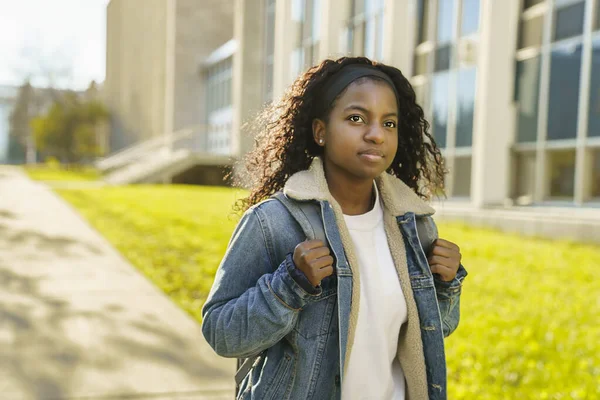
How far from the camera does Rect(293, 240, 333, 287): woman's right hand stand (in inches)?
65.7

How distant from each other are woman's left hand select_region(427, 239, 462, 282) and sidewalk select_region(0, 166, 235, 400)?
256cm

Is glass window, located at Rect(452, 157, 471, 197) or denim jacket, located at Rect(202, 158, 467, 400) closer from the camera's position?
denim jacket, located at Rect(202, 158, 467, 400)

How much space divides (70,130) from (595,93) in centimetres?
4325

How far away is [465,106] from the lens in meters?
15.0

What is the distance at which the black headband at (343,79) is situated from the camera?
189cm

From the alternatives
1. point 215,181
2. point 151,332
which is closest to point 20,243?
point 151,332

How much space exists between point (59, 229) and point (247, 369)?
1051cm

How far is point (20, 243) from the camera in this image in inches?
390

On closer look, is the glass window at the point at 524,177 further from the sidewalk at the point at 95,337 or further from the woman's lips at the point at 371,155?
the woman's lips at the point at 371,155

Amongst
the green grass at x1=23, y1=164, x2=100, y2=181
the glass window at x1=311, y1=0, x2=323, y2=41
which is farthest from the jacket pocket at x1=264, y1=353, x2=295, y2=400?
the green grass at x1=23, y1=164, x2=100, y2=181

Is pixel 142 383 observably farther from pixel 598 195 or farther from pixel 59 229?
pixel 598 195

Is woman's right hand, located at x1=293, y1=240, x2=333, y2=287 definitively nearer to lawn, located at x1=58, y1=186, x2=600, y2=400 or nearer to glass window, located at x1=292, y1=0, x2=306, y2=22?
lawn, located at x1=58, y1=186, x2=600, y2=400

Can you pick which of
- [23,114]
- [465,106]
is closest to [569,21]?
[465,106]

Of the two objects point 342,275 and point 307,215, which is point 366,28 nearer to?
point 307,215
